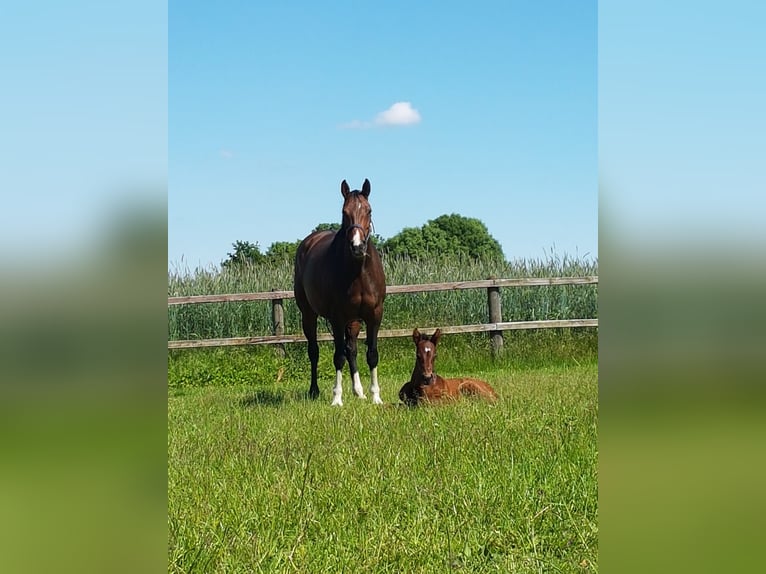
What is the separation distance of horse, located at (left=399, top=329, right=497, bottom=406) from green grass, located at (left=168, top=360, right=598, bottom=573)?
46cm

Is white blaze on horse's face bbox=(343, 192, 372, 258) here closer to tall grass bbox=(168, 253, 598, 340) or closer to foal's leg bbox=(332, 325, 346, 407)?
foal's leg bbox=(332, 325, 346, 407)

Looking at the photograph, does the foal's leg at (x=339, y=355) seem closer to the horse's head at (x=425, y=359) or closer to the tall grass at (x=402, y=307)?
the horse's head at (x=425, y=359)

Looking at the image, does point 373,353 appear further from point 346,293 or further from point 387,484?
point 387,484

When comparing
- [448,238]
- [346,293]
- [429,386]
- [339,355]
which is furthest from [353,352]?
[448,238]

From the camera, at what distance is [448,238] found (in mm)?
39875

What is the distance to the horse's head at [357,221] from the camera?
6082 millimetres

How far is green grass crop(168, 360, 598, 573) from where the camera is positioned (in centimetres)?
214

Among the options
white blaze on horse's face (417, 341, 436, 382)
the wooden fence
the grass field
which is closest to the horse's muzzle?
white blaze on horse's face (417, 341, 436, 382)

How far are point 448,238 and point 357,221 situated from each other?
34.1 meters

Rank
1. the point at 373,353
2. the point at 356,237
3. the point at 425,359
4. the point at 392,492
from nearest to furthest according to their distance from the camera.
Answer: the point at 392,492 < the point at 425,359 < the point at 356,237 < the point at 373,353

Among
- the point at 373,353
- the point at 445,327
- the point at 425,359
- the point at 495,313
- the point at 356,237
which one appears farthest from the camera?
the point at 495,313

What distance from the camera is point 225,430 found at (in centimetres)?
459
